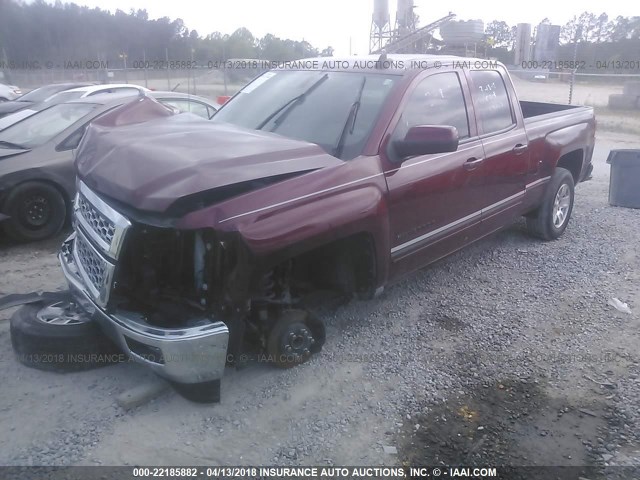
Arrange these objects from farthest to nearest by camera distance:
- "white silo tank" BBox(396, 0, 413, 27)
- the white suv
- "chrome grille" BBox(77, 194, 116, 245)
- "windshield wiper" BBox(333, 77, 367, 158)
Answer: "white silo tank" BBox(396, 0, 413, 27)
the white suv
"windshield wiper" BBox(333, 77, 367, 158)
"chrome grille" BBox(77, 194, 116, 245)

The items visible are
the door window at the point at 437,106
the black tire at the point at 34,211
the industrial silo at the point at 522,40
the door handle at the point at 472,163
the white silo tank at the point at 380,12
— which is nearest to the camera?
the door window at the point at 437,106

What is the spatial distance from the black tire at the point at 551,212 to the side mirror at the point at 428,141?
2616 millimetres

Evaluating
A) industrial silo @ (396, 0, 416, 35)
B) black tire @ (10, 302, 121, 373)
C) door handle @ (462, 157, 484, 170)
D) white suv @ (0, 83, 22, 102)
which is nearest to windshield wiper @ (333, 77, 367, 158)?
door handle @ (462, 157, 484, 170)

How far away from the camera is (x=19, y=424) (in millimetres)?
3064

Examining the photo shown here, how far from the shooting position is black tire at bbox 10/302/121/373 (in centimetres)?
343

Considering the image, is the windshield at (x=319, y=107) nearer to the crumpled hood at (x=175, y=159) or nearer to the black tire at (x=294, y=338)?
the crumpled hood at (x=175, y=159)

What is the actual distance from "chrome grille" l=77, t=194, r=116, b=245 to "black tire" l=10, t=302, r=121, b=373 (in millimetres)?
622

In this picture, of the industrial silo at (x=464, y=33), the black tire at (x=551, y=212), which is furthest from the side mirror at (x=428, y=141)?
the industrial silo at (x=464, y=33)

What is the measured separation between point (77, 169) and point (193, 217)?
121 centimetres

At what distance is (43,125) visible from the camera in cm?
659

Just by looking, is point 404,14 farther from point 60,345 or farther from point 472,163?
point 60,345

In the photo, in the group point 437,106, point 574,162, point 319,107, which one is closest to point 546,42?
point 574,162

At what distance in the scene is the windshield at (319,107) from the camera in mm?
3873

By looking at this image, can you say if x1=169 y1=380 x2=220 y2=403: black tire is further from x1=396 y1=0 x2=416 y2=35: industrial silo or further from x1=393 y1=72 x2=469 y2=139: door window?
x1=396 y1=0 x2=416 y2=35: industrial silo
